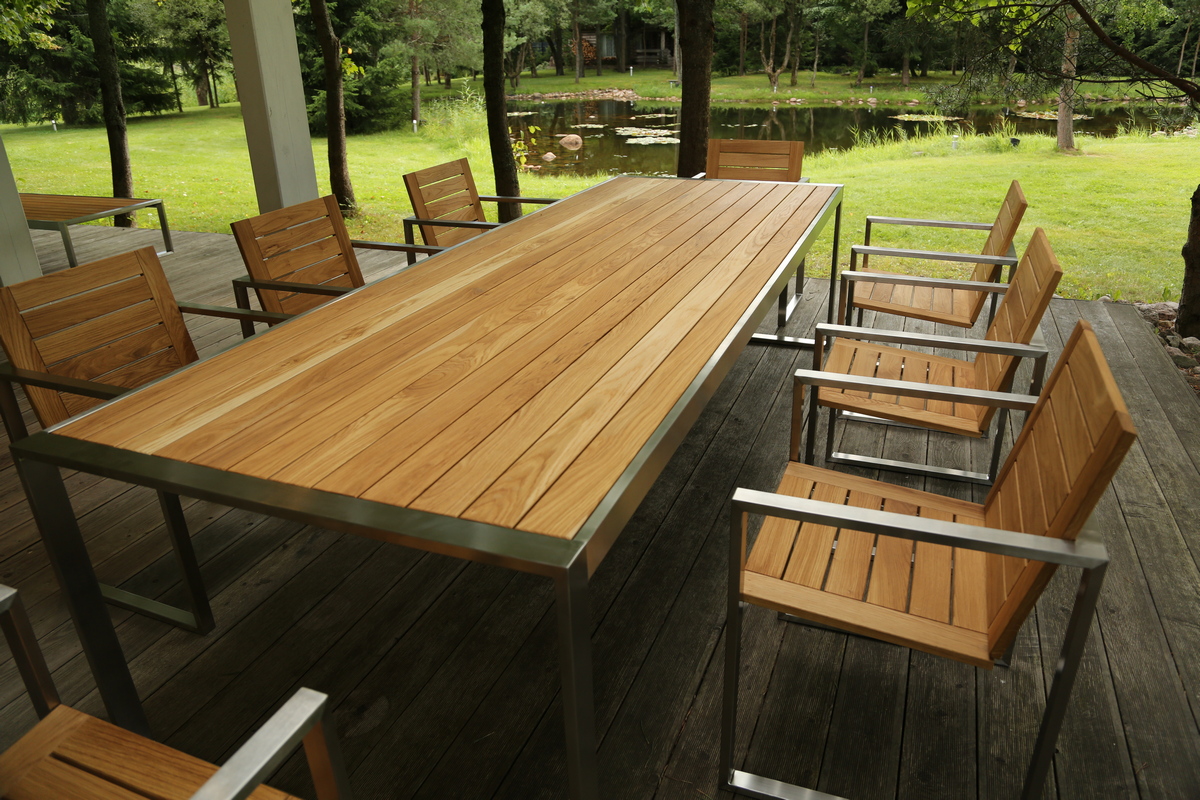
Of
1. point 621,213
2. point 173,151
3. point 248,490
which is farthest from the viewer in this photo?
point 173,151

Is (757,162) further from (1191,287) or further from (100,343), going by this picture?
(100,343)

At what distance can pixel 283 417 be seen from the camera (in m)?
1.48

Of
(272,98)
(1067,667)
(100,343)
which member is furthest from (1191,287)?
(272,98)

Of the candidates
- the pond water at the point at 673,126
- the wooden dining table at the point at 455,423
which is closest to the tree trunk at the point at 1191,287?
the wooden dining table at the point at 455,423

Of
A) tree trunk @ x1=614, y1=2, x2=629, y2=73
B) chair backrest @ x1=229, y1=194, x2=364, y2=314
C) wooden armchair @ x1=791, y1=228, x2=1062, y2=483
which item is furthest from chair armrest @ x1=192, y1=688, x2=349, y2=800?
tree trunk @ x1=614, y1=2, x2=629, y2=73

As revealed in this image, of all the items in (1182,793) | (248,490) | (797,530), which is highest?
(248,490)

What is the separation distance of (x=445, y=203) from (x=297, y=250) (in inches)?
41.6

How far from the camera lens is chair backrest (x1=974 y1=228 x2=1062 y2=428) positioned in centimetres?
202

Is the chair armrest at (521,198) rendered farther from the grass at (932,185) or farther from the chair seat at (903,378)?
the grass at (932,185)

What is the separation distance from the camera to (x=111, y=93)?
7289mm

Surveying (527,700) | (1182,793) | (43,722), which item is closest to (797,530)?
(527,700)

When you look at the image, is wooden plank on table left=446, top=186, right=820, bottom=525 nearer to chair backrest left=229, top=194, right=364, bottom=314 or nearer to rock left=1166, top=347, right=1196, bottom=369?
chair backrest left=229, top=194, right=364, bottom=314

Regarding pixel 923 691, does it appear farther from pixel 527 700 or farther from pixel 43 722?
pixel 43 722

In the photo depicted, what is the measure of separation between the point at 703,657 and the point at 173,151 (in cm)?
1509
